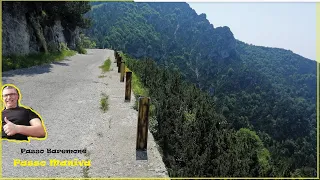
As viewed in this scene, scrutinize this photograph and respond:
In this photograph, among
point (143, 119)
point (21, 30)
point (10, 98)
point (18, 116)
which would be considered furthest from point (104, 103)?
point (21, 30)

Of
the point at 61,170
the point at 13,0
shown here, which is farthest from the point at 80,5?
the point at 61,170

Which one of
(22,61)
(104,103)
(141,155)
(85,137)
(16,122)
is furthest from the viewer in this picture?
(22,61)

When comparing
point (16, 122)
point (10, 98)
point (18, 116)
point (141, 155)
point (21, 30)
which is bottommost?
point (141, 155)

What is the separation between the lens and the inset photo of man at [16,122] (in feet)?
18.9

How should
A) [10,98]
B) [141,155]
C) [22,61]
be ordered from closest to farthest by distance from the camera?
[141,155] < [10,98] < [22,61]

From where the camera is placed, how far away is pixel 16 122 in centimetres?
575

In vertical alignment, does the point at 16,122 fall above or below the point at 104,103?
above

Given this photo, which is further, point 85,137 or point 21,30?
point 21,30

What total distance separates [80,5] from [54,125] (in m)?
30.0

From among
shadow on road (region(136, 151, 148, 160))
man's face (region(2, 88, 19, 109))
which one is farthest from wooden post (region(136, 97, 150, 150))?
man's face (region(2, 88, 19, 109))

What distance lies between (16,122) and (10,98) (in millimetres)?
676

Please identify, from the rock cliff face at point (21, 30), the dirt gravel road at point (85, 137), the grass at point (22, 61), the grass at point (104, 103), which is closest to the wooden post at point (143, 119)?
the dirt gravel road at point (85, 137)

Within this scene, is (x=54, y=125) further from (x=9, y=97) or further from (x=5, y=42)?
(x=5, y=42)

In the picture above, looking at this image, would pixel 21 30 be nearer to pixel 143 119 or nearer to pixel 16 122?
pixel 16 122
